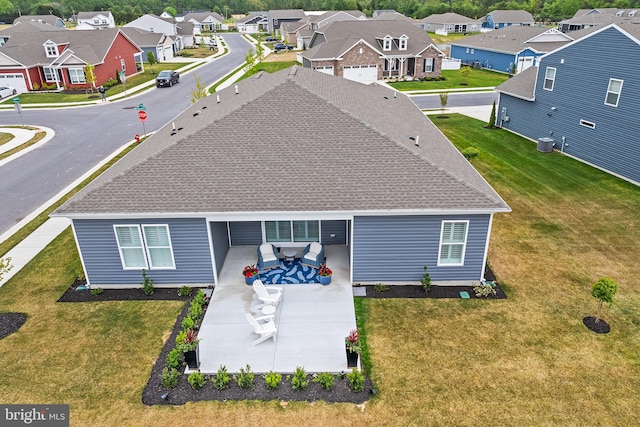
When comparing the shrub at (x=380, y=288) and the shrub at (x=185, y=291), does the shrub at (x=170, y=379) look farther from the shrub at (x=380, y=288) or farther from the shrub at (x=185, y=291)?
the shrub at (x=380, y=288)

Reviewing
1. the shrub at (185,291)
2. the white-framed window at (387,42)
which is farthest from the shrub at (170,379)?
the white-framed window at (387,42)

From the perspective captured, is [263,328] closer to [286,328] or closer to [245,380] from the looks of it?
[286,328]

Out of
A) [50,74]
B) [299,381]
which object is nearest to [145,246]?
[299,381]

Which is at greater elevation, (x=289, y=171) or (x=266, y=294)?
(x=289, y=171)

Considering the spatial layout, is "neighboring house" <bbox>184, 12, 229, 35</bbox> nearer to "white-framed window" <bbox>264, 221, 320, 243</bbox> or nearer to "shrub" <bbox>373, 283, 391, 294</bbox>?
"white-framed window" <bbox>264, 221, 320, 243</bbox>

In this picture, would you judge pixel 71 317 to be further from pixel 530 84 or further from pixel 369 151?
pixel 530 84

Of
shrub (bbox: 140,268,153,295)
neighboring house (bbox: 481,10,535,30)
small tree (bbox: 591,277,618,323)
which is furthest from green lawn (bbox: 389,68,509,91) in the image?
neighboring house (bbox: 481,10,535,30)
